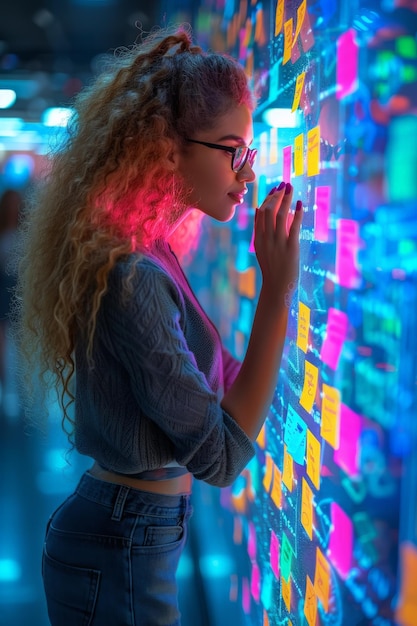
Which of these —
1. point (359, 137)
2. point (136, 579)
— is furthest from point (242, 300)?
point (359, 137)

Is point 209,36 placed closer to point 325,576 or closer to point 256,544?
→ point 256,544

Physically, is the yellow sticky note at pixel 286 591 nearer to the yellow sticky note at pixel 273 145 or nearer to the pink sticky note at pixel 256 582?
the pink sticky note at pixel 256 582

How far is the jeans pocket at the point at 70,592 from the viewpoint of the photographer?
3.90 feet

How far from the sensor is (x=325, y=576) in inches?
43.8

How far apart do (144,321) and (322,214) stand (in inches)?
13.5

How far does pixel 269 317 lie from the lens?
1177 millimetres

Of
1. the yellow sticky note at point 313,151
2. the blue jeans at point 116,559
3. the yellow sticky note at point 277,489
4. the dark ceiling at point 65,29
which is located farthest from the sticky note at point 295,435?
the dark ceiling at point 65,29

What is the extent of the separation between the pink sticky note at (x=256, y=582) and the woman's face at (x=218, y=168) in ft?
3.41

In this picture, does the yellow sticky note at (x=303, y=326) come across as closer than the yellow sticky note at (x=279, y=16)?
Yes

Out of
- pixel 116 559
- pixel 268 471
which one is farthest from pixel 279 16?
pixel 116 559

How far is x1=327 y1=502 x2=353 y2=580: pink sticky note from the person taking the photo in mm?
991

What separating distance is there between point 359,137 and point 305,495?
663 mm

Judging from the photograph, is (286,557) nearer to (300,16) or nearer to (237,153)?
(237,153)

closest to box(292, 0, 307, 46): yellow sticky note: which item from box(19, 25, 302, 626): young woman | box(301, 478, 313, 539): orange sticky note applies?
box(19, 25, 302, 626): young woman
